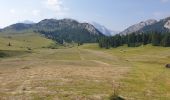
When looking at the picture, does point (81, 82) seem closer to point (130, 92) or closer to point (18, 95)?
point (130, 92)

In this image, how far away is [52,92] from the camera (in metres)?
37.7

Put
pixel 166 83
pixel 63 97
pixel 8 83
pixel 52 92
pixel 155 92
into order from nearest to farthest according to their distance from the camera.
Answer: pixel 63 97, pixel 52 92, pixel 155 92, pixel 8 83, pixel 166 83

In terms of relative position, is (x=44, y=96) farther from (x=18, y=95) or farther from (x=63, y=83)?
(x=63, y=83)

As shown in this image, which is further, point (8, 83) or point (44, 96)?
point (8, 83)

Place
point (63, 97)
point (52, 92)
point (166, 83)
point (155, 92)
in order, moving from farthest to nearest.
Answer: point (166, 83) → point (155, 92) → point (52, 92) → point (63, 97)

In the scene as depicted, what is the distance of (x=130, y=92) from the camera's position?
3975cm

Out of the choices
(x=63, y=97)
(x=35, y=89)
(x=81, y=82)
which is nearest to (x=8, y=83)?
(x=35, y=89)

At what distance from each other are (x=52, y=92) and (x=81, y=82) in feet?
33.3

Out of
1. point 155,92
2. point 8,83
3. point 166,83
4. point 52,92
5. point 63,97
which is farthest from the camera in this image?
point 166,83

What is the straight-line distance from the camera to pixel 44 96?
115ft

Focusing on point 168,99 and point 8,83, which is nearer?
point 168,99

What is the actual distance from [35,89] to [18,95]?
4.56 m

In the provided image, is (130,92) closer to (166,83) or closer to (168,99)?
(168,99)

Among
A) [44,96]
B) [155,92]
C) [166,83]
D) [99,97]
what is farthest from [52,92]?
[166,83]
